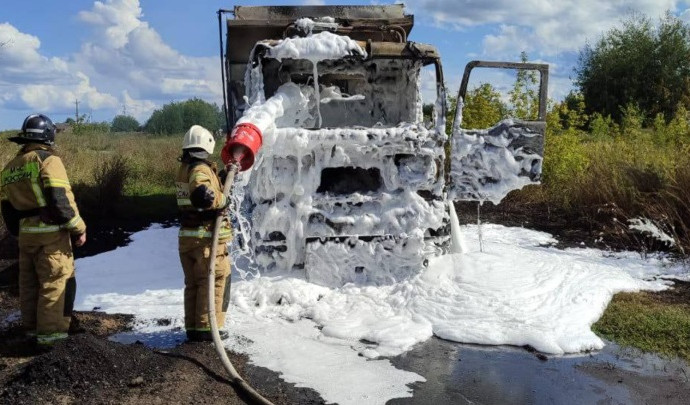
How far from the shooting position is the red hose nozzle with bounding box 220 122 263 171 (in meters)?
4.86

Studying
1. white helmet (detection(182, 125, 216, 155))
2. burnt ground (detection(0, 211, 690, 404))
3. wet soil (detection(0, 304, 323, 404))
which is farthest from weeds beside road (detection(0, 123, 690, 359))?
white helmet (detection(182, 125, 216, 155))

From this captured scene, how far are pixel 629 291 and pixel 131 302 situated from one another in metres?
4.67

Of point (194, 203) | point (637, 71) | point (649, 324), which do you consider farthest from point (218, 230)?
point (637, 71)

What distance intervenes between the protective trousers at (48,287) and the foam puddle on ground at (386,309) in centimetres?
72

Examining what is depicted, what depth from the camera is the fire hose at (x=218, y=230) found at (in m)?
3.88

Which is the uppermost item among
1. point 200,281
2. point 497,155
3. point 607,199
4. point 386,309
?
point 497,155

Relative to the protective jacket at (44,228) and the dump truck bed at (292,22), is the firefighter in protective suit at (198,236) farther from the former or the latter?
the dump truck bed at (292,22)

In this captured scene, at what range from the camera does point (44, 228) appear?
4.59 m

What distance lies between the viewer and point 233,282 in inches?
236

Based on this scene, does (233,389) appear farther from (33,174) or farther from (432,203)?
(432,203)

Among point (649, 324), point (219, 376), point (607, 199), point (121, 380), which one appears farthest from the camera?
point (607, 199)

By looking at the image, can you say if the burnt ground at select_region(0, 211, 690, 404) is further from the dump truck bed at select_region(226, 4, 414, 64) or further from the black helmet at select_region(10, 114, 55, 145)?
the dump truck bed at select_region(226, 4, 414, 64)

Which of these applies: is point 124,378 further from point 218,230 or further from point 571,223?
point 571,223

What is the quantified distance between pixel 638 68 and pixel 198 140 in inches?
1068
